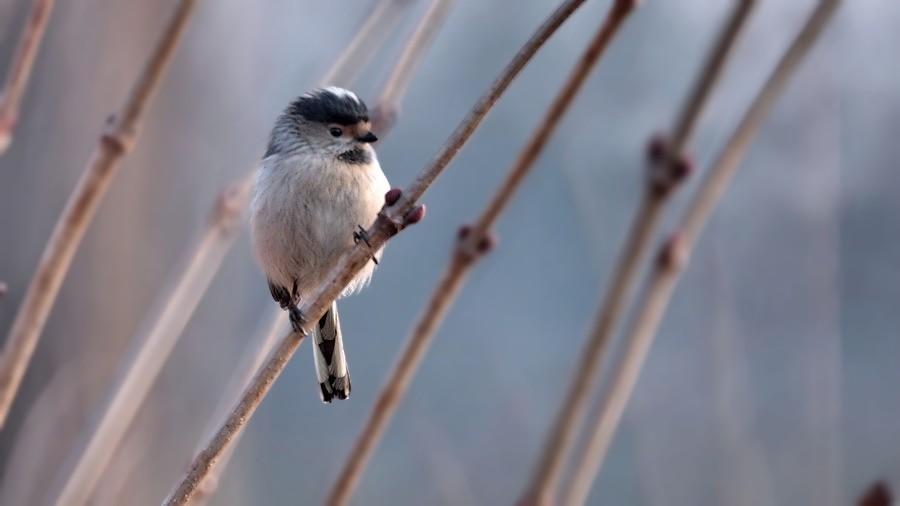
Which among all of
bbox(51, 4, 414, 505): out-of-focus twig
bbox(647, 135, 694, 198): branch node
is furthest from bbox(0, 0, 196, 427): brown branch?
bbox(647, 135, 694, 198): branch node

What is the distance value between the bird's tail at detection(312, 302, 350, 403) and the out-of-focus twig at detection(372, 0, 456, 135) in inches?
16.0

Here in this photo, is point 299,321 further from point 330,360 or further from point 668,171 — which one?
point 330,360

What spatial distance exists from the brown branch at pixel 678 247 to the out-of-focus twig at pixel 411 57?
0.47m

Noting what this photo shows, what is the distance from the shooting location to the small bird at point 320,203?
5.82 feet

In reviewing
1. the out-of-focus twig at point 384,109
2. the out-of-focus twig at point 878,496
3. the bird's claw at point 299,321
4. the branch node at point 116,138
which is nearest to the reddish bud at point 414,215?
the bird's claw at point 299,321

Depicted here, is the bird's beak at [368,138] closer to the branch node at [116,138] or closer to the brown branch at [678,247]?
the branch node at [116,138]

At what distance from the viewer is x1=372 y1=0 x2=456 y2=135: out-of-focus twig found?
1.33 m

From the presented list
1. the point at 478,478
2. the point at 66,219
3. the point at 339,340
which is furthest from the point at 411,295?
the point at 66,219

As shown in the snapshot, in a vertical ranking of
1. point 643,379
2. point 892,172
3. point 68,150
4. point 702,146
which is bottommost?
point 68,150

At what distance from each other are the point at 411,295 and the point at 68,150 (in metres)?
1.25

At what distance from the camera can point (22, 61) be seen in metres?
1.37

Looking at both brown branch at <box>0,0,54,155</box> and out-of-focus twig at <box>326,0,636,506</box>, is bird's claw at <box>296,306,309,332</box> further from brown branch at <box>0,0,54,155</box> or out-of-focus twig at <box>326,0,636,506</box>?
brown branch at <box>0,0,54,155</box>

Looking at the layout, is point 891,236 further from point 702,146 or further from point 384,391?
point 384,391

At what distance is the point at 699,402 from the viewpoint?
3457 mm
